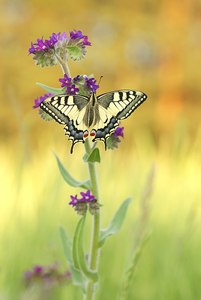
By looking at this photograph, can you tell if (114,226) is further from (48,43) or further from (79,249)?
(48,43)

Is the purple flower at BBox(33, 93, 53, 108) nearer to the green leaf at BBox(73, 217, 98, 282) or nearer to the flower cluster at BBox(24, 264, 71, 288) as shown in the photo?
the green leaf at BBox(73, 217, 98, 282)

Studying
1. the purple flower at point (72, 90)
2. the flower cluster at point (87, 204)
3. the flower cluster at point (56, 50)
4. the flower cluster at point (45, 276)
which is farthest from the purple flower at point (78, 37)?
the flower cluster at point (45, 276)

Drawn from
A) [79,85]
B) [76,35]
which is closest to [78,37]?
[76,35]

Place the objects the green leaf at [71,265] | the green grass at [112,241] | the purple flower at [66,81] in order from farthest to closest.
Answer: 1. the green grass at [112,241]
2. the green leaf at [71,265]
3. the purple flower at [66,81]

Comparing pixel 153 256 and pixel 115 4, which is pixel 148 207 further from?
pixel 115 4

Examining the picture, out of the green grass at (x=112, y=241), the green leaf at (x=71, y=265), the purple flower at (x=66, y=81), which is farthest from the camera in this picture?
the green grass at (x=112, y=241)

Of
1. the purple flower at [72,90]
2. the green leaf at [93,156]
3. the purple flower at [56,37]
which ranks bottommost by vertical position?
the green leaf at [93,156]

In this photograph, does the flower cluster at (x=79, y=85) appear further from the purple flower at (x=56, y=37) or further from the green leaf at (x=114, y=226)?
the green leaf at (x=114, y=226)
